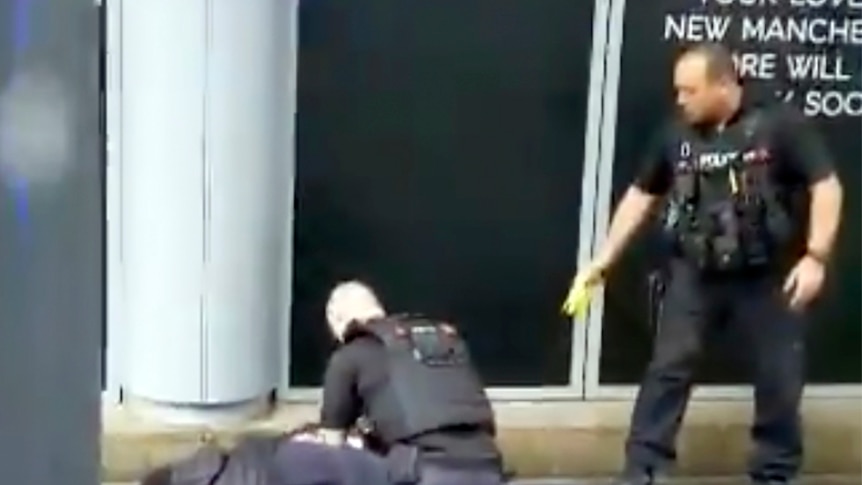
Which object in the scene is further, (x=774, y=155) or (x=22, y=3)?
(x=774, y=155)

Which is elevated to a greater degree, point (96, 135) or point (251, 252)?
point (96, 135)

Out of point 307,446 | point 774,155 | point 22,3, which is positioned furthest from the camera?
point 774,155

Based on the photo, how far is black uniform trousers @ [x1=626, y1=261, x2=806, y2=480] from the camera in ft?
17.2

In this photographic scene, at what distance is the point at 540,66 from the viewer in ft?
18.9

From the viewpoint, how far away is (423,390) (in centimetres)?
437

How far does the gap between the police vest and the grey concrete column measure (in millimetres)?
1205

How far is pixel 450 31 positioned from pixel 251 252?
1.03m

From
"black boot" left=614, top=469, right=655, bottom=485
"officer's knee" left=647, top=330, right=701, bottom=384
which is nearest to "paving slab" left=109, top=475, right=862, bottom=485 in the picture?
"black boot" left=614, top=469, right=655, bottom=485

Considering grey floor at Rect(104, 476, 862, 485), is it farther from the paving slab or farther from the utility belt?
the utility belt

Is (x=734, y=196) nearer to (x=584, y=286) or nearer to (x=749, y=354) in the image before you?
(x=584, y=286)

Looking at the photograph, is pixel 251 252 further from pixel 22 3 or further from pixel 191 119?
pixel 22 3

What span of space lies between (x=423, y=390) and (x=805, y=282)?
1.42 metres

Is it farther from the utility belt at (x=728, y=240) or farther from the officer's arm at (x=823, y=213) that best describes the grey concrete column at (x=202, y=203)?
the officer's arm at (x=823, y=213)

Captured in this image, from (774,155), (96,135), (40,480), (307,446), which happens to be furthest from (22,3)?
(774,155)
